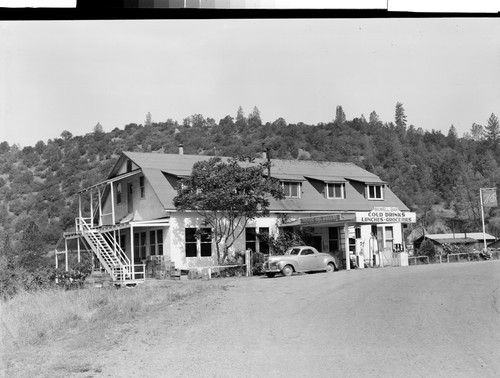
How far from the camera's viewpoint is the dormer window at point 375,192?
110ft

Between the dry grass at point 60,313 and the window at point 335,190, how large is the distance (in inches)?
632

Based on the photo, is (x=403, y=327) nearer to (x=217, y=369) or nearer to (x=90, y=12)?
(x=217, y=369)

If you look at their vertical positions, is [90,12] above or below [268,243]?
above

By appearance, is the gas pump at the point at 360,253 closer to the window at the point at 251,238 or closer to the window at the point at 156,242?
the window at the point at 251,238

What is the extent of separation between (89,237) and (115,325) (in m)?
16.8

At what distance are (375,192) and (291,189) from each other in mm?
5494

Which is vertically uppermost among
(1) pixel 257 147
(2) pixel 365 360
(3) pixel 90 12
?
(1) pixel 257 147

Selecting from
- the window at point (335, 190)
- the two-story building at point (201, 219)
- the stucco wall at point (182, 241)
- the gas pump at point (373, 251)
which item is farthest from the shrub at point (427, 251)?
the stucco wall at point (182, 241)

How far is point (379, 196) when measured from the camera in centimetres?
3384

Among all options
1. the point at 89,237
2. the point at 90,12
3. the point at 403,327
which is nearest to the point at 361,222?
the point at 89,237

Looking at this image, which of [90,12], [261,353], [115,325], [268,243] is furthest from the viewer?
[268,243]

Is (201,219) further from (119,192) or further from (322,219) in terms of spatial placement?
(119,192)

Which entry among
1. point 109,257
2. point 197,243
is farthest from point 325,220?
point 109,257

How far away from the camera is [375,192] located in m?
33.8
